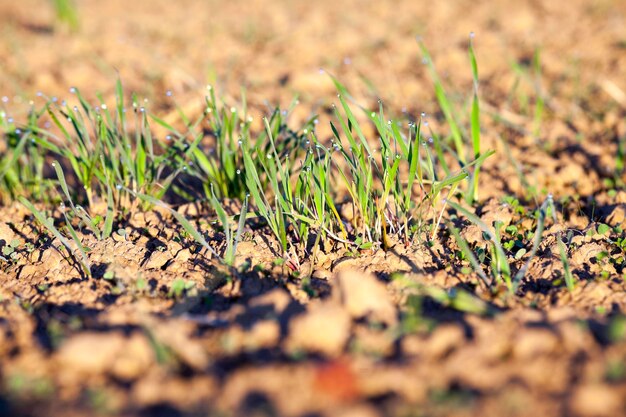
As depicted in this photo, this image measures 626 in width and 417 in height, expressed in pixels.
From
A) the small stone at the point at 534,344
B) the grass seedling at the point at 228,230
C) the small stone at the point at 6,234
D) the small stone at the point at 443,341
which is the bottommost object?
the small stone at the point at 534,344

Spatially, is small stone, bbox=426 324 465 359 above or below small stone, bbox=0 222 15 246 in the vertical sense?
below

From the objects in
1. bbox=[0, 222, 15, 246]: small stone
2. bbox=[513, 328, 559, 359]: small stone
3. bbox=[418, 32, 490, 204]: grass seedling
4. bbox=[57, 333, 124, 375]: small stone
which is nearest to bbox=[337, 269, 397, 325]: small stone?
bbox=[513, 328, 559, 359]: small stone

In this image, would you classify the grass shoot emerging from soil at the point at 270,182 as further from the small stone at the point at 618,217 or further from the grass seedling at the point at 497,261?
the small stone at the point at 618,217

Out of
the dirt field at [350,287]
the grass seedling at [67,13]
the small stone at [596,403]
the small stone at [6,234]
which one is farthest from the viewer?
the grass seedling at [67,13]

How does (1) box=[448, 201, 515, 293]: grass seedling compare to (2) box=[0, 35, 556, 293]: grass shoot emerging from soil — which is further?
(2) box=[0, 35, 556, 293]: grass shoot emerging from soil

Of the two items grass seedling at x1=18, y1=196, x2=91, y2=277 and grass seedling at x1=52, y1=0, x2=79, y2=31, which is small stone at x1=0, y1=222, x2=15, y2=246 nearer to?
grass seedling at x1=18, y1=196, x2=91, y2=277

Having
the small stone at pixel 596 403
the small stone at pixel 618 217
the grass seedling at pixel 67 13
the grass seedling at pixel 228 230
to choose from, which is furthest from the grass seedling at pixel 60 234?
the grass seedling at pixel 67 13

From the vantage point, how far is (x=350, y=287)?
1.81 metres

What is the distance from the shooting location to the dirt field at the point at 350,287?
1.49 meters

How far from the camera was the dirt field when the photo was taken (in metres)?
1.49

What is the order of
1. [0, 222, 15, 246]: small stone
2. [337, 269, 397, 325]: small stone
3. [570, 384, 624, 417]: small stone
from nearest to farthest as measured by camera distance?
[570, 384, 624, 417]: small stone, [337, 269, 397, 325]: small stone, [0, 222, 15, 246]: small stone

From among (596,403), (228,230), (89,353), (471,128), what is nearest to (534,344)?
(596,403)

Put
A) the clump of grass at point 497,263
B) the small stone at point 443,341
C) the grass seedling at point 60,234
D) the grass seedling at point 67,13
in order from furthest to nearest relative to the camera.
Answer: the grass seedling at point 67,13 → the grass seedling at point 60,234 → the clump of grass at point 497,263 → the small stone at point 443,341

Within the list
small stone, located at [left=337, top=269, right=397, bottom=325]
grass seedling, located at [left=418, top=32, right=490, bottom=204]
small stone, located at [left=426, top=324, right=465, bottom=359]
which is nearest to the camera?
small stone, located at [left=426, top=324, right=465, bottom=359]
